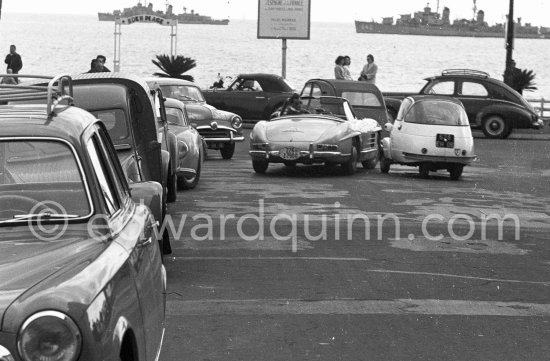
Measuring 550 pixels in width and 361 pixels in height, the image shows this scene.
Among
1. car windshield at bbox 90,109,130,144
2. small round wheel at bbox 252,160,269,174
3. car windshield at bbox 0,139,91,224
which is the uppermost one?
car windshield at bbox 0,139,91,224

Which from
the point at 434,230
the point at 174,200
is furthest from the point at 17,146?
the point at 174,200

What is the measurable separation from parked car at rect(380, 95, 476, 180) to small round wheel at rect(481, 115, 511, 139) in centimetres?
1219

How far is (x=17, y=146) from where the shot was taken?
6.19 meters

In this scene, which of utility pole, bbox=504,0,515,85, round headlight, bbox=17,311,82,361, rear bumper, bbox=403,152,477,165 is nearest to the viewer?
round headlight, bbox=17,311,82,361

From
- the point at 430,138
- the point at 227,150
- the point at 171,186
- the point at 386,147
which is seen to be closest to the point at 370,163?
the point at 386,147

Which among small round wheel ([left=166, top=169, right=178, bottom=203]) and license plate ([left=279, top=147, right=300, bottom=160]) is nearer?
small round wheel ([left=166, top=169, right=178, bottom=203])

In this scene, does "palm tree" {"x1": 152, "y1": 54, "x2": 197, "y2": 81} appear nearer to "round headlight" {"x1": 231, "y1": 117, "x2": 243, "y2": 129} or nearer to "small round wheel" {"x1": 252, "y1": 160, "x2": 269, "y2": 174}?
"round headlight" {"x1": 231, "y1": 117, "x2": 243, "y2": 129}

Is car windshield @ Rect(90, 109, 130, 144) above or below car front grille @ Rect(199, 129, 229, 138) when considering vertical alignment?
above

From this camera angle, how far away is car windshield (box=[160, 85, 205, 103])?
1043 inches

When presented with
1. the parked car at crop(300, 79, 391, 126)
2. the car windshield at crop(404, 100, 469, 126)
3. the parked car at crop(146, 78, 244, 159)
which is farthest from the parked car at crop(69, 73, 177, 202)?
the parked car at crop(300, 79, 391, 126)

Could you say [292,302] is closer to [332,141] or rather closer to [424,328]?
[424,328]

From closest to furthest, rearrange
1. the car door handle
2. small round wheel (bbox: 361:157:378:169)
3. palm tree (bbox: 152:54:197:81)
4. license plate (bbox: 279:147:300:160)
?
the car door handle → license plate (bbox: 279:147:300:160) → small round wheel (bbox: 361:157:378:169) → palm tree (bbox: 152:54:197:81)

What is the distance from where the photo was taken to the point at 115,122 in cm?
1337

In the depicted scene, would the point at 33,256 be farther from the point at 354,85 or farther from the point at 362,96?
the point at 354,85
